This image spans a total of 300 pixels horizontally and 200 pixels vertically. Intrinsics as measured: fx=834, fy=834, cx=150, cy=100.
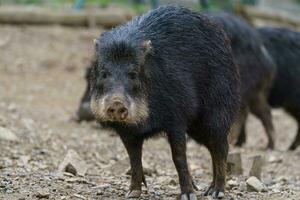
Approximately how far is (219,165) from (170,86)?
888 mm

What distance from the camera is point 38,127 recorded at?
10305 mm

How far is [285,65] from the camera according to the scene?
11.5 m

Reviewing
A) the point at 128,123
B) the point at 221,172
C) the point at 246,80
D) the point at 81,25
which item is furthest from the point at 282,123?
the point at 128,123

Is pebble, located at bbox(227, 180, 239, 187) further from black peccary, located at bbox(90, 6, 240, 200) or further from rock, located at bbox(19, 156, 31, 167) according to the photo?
rock, located at bbox(19, 156, 31, 167)

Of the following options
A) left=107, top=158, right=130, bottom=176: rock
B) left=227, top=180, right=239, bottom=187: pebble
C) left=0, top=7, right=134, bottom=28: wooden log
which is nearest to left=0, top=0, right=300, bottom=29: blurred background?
left=0, top=7, right=134, bottom=28: wooden log

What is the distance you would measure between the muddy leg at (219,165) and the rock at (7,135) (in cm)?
278

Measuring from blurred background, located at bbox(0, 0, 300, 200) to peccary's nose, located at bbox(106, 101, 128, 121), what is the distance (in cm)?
79

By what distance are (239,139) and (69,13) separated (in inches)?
271

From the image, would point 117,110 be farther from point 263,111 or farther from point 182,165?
point 263,111

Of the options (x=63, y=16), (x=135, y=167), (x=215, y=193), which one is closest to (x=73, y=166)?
(x=135, y=167)

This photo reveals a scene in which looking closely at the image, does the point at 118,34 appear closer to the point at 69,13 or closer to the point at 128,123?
the point at 128,123

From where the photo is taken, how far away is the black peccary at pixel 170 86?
5887 mm

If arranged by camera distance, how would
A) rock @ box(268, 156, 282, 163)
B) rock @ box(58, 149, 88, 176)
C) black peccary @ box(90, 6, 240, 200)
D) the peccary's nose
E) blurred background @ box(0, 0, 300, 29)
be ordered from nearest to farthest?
1. the peccary's nose
2. black peccary @ box(90, 6, 240, 200)
3. rock @ box(58, 149, 88, 176)
4. rock @ box(268, 156, 282, 163)
5. blurred background @ box(0, 0, 300, 29)

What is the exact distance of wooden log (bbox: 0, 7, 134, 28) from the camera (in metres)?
16.7
